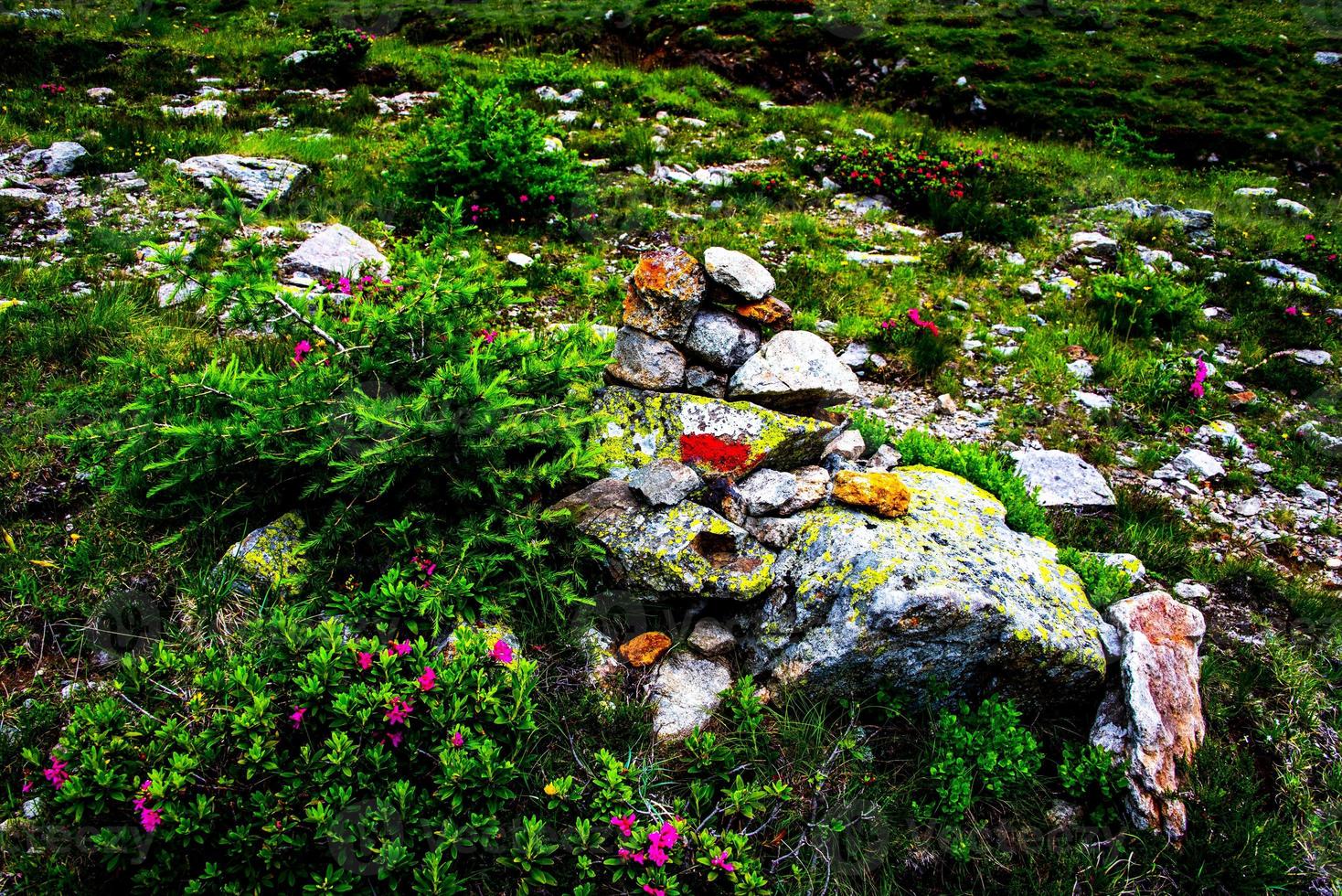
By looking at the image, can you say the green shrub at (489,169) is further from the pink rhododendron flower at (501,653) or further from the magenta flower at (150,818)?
the magenta flower at (150,818)

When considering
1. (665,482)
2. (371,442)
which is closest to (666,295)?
(665,482)

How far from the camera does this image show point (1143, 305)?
26.0 feet

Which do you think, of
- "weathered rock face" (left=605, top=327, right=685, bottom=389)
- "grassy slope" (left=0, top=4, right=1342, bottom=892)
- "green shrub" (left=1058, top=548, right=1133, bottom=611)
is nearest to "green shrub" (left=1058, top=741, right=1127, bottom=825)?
"grassy slope" (left=0, top=4, right=1342, bottom=892)

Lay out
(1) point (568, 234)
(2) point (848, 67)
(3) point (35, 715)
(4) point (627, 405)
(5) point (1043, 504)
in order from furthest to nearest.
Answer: (2) point (848, 67) < (1) point (568, 234) < (5) point (1043, 504) < (4) point (627, 405) < (3) point (35, 715)

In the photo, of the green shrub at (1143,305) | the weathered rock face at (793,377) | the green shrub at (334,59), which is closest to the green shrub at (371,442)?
the weathered rock face at (793,377)

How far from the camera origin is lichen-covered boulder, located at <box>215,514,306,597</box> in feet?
12.0

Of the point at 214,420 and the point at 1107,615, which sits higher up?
the point at 214,420

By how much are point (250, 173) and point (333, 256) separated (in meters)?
2.82

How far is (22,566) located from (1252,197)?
1614 cm

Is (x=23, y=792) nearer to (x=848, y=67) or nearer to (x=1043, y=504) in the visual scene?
(x=1043, y=504)

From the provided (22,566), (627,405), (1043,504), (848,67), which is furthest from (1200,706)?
(848,67)

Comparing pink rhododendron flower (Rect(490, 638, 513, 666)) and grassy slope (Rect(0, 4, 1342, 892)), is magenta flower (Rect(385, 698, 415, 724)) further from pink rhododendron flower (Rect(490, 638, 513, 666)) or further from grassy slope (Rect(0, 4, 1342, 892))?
grassy slope (Rect(0, 4, 1342, 892))

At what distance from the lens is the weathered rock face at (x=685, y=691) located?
3.55 metres

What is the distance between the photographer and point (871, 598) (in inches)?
142
